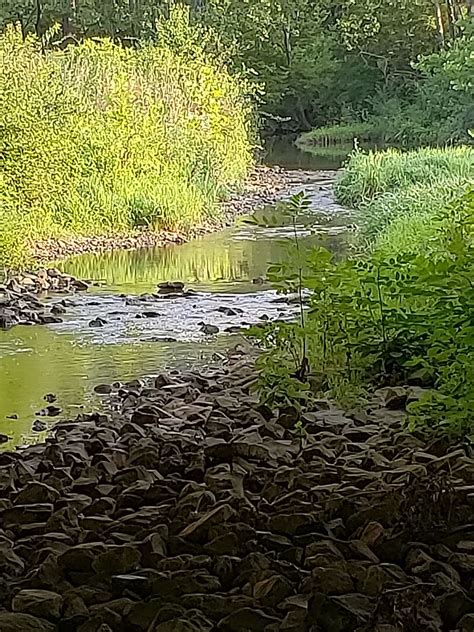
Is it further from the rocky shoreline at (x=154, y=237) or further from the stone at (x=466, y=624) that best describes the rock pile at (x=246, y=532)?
the rocky shoreline at (x=154, y=237)

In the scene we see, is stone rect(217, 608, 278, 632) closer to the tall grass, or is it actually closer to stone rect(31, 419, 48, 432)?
stone rect(31, 419, 48, 432)

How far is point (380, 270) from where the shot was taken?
5539 millimetres

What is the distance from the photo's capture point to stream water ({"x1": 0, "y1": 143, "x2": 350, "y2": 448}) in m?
6.70

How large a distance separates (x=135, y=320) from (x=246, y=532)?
602 cm

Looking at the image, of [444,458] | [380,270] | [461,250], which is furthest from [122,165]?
[444,458]

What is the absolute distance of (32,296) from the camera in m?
9.62

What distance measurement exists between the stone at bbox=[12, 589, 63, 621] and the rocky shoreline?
9.20 m

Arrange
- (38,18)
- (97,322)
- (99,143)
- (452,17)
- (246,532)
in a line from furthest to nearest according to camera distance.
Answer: (38,18), (452,17), (99,143), (97,322), (246,532)

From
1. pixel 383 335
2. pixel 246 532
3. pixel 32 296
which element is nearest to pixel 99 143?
pixel 32 296

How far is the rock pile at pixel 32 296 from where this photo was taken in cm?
874

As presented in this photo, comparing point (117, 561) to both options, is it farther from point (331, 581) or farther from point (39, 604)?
point (331, 581)

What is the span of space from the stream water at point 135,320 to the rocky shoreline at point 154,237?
0.23 metres

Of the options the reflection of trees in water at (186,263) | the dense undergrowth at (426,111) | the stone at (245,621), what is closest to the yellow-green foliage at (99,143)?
the reflection of trees in water at (186,263)

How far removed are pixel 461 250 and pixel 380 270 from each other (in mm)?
1033
